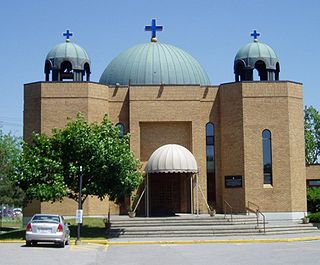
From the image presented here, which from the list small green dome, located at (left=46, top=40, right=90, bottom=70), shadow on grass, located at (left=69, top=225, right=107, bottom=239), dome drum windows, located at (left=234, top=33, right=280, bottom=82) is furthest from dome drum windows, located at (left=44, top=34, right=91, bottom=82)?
shadow on grass, located at (left=69, top=225, right=107, bottom=239)

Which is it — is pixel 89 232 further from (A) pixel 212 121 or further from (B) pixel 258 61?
(B) pixel 258 61

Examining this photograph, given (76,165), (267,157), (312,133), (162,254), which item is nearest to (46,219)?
(162,254)

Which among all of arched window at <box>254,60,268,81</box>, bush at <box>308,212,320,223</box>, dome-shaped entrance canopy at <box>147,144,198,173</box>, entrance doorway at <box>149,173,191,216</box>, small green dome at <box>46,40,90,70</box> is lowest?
bush at <box>308,212,320,223</box>

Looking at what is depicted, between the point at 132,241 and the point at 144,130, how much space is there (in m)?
13.3

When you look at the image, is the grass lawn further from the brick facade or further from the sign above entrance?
the sign above entrance

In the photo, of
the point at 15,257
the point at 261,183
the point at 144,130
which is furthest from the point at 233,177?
the point at 15,257

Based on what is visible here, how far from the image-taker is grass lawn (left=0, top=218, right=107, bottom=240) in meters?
29.4

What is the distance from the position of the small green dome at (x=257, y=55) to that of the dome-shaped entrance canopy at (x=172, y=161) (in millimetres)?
8730

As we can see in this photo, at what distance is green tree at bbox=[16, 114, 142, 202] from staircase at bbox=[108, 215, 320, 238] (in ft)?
8.50

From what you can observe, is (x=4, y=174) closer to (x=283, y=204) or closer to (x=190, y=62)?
(x=190, y=62)

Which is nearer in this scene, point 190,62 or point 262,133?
point 262,133

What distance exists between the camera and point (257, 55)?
135 ft

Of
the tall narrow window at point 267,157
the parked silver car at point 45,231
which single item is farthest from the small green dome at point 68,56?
the parked silver car at point 45,231

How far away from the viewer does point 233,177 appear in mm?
39219
